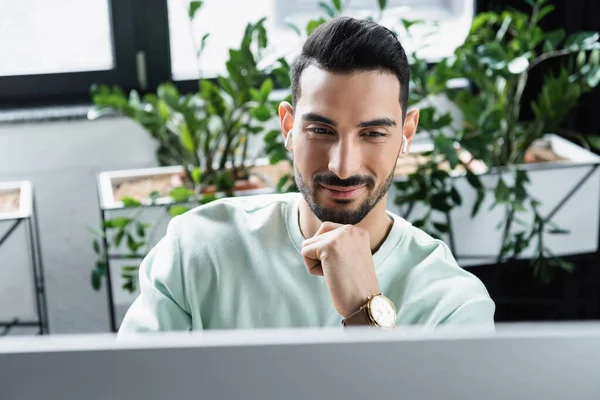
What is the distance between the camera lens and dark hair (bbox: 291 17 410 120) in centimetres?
122

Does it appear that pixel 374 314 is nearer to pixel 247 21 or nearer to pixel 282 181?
pixel 282 181

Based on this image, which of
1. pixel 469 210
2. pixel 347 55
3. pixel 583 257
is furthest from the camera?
pixel 583 257

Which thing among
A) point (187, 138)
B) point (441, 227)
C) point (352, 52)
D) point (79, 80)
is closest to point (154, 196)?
point (187, 138)

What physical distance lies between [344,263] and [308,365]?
78 cm

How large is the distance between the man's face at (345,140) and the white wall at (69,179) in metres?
1.75

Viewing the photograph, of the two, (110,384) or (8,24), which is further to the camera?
(8,24)

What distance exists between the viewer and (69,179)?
9.36 ft

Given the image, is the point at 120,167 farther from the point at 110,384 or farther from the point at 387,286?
the point at 110,384

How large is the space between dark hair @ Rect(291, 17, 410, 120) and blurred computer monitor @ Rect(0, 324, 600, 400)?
923 mm

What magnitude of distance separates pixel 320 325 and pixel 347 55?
386mm

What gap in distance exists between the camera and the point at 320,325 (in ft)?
4.01

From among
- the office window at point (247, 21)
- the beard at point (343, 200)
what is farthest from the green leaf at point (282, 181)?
the beard at point (343, 200)

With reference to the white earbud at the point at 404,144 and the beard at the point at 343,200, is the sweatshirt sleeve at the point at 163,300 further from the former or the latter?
the white earbud at the point at 404,144

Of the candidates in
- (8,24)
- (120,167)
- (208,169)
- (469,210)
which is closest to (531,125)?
(469,210)
